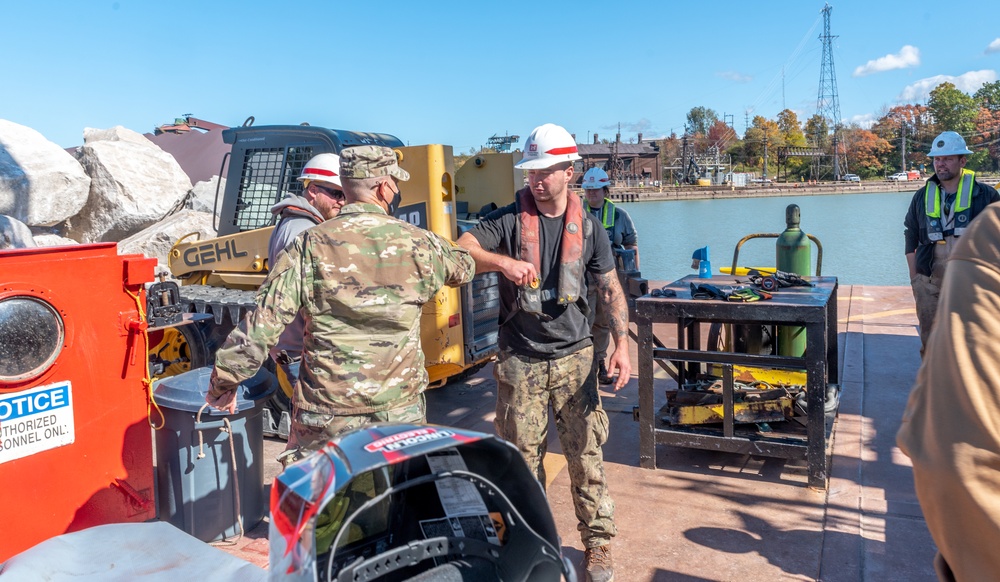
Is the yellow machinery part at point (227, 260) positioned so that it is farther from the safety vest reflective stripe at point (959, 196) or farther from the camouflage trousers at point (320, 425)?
the safety vest reflective stripe at point (959, 196)

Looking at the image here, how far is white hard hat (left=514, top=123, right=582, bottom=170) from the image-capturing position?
3.68 metres

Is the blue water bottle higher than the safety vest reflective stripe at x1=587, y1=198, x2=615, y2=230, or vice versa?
the safety vest reflective stripe at x1=587, y1=198, x2=615, y2=230

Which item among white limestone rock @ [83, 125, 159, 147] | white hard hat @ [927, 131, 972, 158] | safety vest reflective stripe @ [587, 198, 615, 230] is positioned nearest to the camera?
white hard hat @ [927, 131, 972, 158]

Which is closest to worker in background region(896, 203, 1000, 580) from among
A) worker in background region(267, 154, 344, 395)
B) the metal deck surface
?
the metal deck surface

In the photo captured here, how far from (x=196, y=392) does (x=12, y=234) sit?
832 centimetres

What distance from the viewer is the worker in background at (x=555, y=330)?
370cm

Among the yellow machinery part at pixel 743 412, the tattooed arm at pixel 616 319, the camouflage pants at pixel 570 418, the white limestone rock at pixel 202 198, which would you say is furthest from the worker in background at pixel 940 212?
the white limestone rock at pixel 202 198

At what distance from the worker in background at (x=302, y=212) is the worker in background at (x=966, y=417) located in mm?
3389

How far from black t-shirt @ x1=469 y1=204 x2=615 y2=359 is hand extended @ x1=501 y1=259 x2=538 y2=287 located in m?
0.26

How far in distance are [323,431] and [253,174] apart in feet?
14.1

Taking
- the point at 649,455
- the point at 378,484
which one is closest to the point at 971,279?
the point at 378,484

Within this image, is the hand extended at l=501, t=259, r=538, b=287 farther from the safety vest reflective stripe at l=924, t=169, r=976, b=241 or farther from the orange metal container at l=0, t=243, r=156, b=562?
the safety vest reflective stripe at l=924, t=169, r=976, b=241

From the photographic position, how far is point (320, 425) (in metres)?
3.10

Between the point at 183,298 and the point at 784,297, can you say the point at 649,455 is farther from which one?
the point at 183,298
